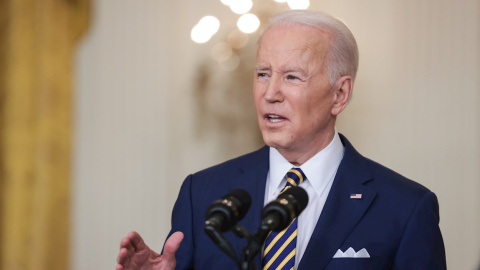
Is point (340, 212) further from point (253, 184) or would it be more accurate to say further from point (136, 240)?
point (136, 240)

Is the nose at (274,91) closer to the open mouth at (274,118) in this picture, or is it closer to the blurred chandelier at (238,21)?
the open mouth at (274,118)

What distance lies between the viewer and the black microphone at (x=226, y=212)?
63.1 inches

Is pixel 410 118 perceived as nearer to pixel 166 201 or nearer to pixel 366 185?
pixel 166 201

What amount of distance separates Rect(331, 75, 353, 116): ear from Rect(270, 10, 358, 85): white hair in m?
0.02

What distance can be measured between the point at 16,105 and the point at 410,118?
2490 millimetres

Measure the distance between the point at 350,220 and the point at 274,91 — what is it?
44 centimetres

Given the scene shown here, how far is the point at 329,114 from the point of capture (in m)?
2.28

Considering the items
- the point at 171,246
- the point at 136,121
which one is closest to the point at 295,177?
the point at 171,246

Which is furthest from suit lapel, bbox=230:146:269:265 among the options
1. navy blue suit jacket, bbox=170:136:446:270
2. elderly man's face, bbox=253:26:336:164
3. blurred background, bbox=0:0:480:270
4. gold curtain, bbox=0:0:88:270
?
gold curtain, bbox=0:0:88:270

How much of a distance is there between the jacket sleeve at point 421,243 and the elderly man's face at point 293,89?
372 mm

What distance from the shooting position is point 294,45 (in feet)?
7.19

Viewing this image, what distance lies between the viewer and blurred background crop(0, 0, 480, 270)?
436 centimetres

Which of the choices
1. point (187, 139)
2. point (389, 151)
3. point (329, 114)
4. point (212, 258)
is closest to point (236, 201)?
point (212, 258)

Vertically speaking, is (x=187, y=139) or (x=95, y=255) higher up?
(x=187, y=139)
